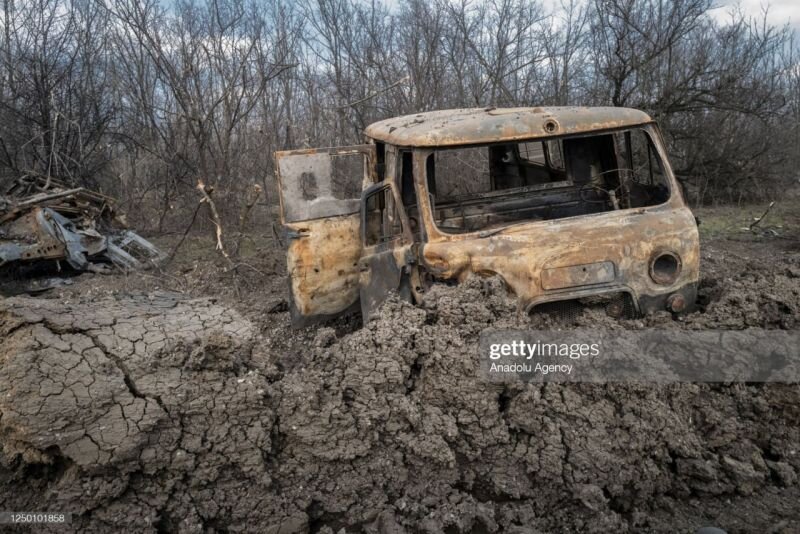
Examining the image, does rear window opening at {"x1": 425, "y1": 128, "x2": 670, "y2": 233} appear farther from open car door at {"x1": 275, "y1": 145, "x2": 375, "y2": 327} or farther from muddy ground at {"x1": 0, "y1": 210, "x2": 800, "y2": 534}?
muddy ground at {"x1": 0, "y1": 210, "x2": 800, "y2": 534}

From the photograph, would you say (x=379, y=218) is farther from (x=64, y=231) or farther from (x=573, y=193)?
(x=64, y=231)

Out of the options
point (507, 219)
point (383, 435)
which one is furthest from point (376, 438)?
point (507, 219)

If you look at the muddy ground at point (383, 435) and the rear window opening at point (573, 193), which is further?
the rear window opening at point (573, 193)

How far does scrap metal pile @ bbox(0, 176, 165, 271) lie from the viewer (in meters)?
8.37

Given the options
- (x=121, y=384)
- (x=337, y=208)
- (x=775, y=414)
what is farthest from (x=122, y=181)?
(x=775, y=414)

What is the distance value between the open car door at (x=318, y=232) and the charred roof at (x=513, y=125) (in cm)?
110

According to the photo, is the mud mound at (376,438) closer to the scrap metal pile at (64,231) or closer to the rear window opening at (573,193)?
the rear window opening at (573,193)

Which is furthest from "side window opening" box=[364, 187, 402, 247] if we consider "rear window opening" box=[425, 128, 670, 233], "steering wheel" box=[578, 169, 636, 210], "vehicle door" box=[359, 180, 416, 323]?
"steering wheel" box=[578, 169, 636, 210]

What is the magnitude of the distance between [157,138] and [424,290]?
10.8 meters

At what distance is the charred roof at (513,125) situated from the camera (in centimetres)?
405

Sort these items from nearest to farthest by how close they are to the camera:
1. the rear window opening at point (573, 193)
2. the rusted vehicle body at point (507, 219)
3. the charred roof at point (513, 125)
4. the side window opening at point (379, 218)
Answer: the rusted vehicle body at point (507, 219) → the charred roof at point (513, 125) → the side window opening at point (379, 218) → the rear window opening at point (573, 193)

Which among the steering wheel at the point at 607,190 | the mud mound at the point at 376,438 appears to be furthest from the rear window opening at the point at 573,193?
the mud mound at the point at 376,438

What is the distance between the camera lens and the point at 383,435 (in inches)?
140

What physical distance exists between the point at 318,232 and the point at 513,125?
6.66ft
